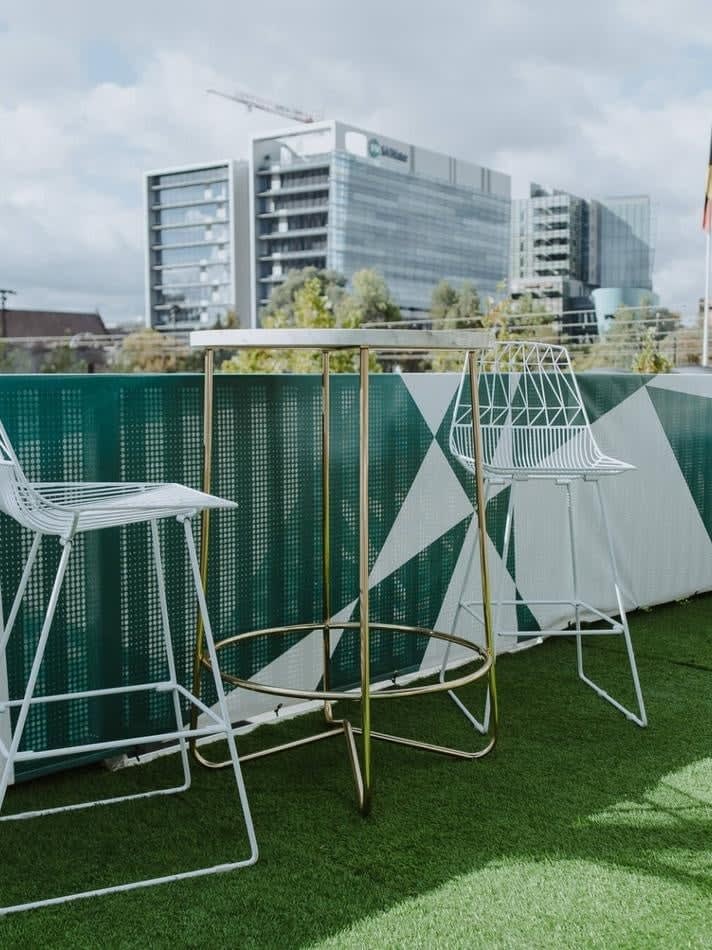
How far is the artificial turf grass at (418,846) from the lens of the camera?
181 cm

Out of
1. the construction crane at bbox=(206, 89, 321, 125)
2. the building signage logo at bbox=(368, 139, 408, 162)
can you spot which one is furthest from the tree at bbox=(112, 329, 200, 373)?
the construction crane at bbox=(206, 89, 321, 125)

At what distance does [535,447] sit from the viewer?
3641 mm

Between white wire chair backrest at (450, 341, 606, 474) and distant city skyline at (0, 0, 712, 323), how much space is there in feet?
314

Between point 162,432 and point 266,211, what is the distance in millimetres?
90695

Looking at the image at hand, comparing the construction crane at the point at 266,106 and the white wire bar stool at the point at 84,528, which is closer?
the white wire bar stool at the point at 84,528

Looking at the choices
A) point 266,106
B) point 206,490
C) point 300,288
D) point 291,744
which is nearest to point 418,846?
point 291,744

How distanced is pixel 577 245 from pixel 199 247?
111 ft

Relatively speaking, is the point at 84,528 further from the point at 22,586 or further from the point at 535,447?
the point at 535,447

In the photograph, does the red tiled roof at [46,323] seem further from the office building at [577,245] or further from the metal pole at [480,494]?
the metal pole at [480,494]

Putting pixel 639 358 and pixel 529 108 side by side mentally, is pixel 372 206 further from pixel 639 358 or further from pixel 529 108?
pixel 639 358

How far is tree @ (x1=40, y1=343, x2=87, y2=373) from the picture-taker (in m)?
50.7

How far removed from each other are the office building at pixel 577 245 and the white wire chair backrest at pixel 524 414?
270 feet

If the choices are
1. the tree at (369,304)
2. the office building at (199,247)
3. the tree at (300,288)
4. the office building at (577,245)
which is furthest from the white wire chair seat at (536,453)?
the office building at (199,247)

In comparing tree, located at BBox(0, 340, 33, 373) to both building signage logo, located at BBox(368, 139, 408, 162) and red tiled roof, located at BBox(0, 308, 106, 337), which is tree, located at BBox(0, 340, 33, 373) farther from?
building signage logo, located at BBox(368, 139, 408, 162)
